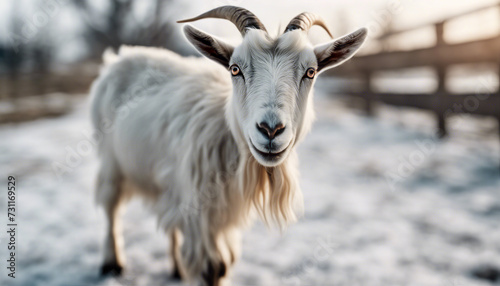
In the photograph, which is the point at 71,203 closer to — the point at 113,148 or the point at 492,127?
the point at 113,148

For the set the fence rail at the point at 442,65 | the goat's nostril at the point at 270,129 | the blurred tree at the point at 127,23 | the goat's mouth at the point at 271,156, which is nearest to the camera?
the goat's nostril at the point at 270,129

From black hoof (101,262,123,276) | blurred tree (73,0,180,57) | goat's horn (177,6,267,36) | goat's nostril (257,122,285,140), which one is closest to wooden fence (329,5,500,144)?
goat's horn (177,6,267,36)

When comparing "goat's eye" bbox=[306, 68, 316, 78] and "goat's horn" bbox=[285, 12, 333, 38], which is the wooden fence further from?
"goat's eye" bbox=[306, 68, 316, 78]

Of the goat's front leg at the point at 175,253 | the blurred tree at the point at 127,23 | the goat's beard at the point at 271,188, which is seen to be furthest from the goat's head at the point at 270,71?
the blurred tree at the point at 127,23

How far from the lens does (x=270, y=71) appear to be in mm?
1928

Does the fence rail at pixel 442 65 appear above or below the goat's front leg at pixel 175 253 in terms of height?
above

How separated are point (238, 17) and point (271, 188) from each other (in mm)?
1129

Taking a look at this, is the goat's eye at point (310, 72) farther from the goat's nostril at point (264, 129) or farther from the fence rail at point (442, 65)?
the fence rail at point (442, 65)

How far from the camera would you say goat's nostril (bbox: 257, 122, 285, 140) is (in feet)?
5.67

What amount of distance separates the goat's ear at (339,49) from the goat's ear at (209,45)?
546mm

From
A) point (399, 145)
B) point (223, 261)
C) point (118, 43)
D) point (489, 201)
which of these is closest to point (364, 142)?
point (399, 145)

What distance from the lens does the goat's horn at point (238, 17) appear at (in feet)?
6.82

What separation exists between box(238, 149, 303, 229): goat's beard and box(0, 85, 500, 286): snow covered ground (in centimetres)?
20

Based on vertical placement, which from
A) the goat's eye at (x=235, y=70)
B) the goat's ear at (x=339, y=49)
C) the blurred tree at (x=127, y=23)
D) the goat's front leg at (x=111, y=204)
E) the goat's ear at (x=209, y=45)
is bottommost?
the goat's front leg at (x=111, y=204)
